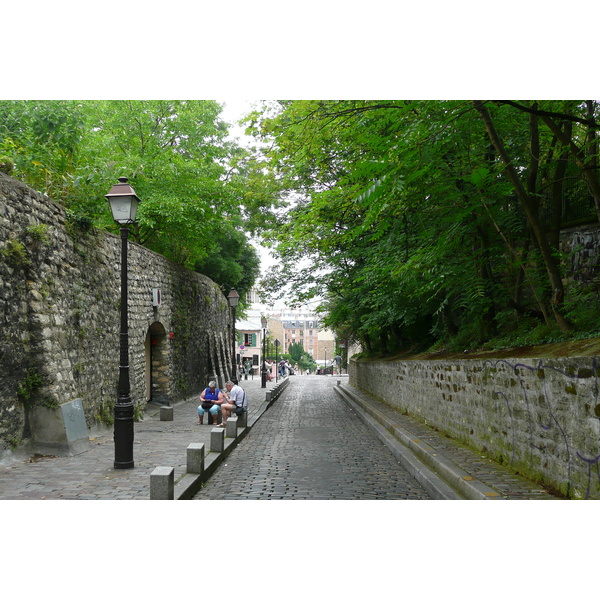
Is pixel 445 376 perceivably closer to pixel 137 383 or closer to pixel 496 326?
pixel 496 326

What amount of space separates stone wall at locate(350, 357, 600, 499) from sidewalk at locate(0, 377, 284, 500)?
4.23 m

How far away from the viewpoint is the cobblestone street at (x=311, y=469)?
6113mm

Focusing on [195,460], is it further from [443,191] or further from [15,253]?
[443,191]

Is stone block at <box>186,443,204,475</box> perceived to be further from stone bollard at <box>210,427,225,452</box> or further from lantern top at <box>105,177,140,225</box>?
lantern top at <box>105,177,140,225</box>

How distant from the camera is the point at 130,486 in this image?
19.6ft

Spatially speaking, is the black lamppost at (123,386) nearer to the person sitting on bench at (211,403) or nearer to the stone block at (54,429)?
the stone block at (54,429)

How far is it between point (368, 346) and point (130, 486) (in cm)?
1912

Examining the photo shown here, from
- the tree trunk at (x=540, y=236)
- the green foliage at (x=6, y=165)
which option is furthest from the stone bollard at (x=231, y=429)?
the tree trunk at (x=540, y=236)

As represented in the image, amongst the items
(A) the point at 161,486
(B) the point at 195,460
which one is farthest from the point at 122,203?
(A) the point at 161,486

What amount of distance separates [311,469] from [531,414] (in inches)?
125

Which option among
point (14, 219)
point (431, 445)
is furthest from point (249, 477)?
point (14, 219)

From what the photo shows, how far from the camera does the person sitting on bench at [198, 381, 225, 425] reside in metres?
12.1

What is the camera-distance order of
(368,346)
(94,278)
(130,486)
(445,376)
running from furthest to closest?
(368,346), (94,278), (445,376), (130,486)

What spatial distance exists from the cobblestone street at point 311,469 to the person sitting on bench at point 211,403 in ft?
3.49
